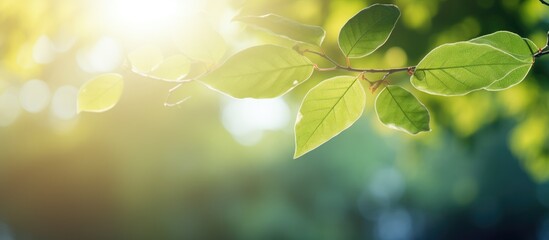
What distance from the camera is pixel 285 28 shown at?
460 mm

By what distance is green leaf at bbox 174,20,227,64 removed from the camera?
54cm

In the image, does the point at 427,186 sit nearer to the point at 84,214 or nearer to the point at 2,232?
the point at 84,214

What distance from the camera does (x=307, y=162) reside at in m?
15.6

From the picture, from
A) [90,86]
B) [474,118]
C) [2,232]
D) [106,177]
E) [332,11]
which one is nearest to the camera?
[90,86]

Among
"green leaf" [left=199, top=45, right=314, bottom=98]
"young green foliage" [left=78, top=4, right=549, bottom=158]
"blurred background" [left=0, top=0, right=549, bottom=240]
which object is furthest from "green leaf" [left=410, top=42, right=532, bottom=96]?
"blurred background" [left=0, top=0, right=549, bottom=240]

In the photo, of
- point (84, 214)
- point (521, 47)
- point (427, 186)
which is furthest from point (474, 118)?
point (427, 186)

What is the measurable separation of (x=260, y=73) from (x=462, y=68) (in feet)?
0.58

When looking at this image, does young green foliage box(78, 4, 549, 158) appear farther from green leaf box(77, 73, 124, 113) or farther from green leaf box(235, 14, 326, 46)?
green leaf box(77, 73, 124, 113)

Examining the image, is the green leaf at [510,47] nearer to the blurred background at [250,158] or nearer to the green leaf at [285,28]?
the green leaf at [285,28]

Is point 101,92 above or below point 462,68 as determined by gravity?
above

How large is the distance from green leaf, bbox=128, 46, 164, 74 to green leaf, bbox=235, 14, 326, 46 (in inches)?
7.7

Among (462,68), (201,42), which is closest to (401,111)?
(462,68)

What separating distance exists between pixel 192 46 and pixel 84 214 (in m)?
Result: 13.2

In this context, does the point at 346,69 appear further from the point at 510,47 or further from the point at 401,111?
the point at 510,47
